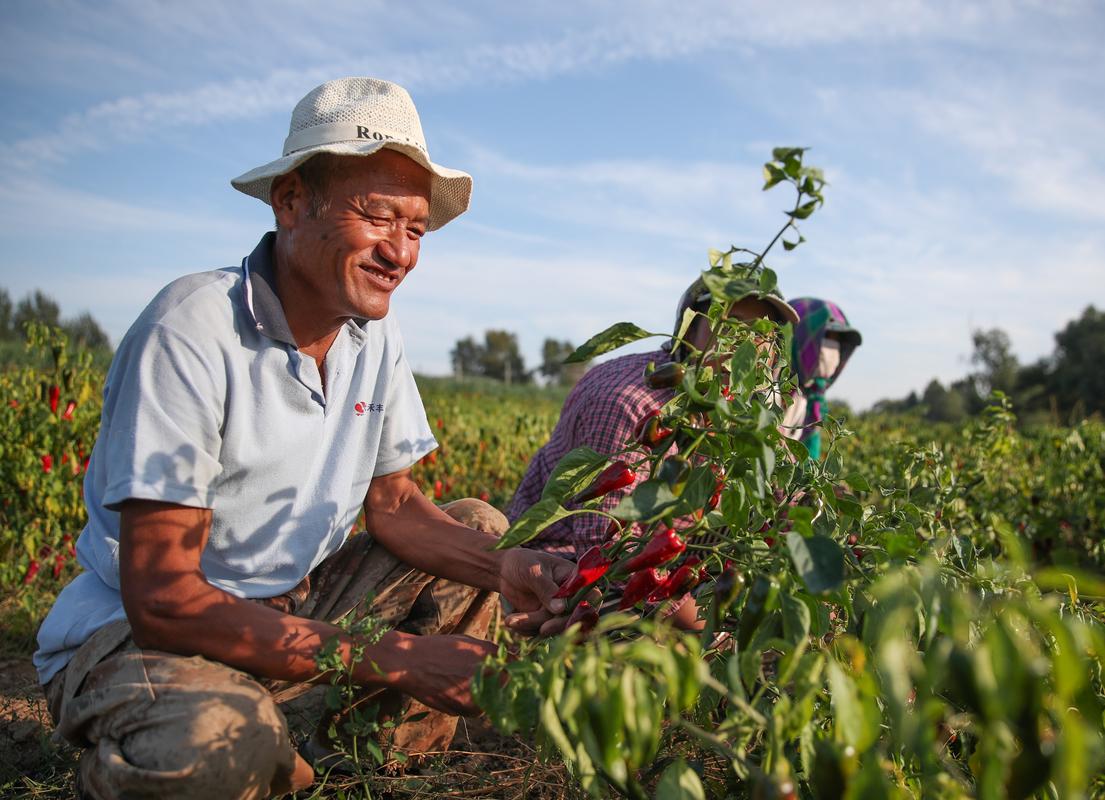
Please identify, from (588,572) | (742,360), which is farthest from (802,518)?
(588,572)

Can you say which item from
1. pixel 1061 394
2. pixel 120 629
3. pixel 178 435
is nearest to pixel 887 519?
pixel 178 435

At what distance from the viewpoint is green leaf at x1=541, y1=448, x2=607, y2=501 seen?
3.73ft

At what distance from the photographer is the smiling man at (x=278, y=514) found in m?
1.38

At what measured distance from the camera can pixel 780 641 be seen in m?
0.96

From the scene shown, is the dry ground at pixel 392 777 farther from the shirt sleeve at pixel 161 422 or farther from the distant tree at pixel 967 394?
the distant tree at pixel 967 394

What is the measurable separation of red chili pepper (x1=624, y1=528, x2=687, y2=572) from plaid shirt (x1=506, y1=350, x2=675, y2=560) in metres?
0.73

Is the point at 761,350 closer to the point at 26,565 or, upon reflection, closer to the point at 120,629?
the point at 120,629

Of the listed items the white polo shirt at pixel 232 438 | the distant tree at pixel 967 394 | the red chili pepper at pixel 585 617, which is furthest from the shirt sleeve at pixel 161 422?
the distant tree at pixel 967 394

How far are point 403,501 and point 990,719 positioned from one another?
59.1 inches

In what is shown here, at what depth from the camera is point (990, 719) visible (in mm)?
662

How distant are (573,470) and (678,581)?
284mm

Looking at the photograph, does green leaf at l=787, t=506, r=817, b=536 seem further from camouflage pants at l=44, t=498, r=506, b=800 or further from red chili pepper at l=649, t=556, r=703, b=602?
camouflage pants at l=44, t=498, r=506, b=800

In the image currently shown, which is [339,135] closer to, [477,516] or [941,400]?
[477,516]

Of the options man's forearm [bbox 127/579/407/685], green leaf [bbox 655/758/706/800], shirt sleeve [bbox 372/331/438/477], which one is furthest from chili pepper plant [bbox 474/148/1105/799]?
shirt sleeve [bbox 372/331/438/477]
